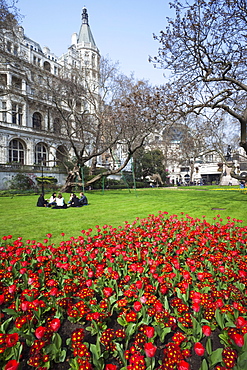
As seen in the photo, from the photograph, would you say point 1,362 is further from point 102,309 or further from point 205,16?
point 205,16

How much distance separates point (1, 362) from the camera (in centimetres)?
183

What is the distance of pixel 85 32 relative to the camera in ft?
192

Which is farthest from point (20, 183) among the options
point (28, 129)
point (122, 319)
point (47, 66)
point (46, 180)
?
point (47, 66)

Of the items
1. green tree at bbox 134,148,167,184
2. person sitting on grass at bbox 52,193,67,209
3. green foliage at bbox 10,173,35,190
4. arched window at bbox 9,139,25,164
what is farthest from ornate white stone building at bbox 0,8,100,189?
→ person sitting on grass at bbox 52,193,67,209

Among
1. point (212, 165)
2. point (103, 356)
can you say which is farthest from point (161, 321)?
point (212, 165)

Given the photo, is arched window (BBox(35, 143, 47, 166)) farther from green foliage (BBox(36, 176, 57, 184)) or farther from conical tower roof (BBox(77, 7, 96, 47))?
conical tower roof (BBox(77, 7, 96, 47))

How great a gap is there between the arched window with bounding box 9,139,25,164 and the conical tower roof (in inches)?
1373

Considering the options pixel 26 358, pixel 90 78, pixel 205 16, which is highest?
pixel 90 78

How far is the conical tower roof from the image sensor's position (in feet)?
189

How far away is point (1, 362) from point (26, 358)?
242 mm

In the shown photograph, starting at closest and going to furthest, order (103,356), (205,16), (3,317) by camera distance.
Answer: (103,356) < (3,317) < (205,16)

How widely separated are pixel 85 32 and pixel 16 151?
42035 mm

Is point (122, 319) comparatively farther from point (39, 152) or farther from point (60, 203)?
point (39, 152)

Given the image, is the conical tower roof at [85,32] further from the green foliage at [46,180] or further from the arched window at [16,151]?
the green foliage at [46,180]
